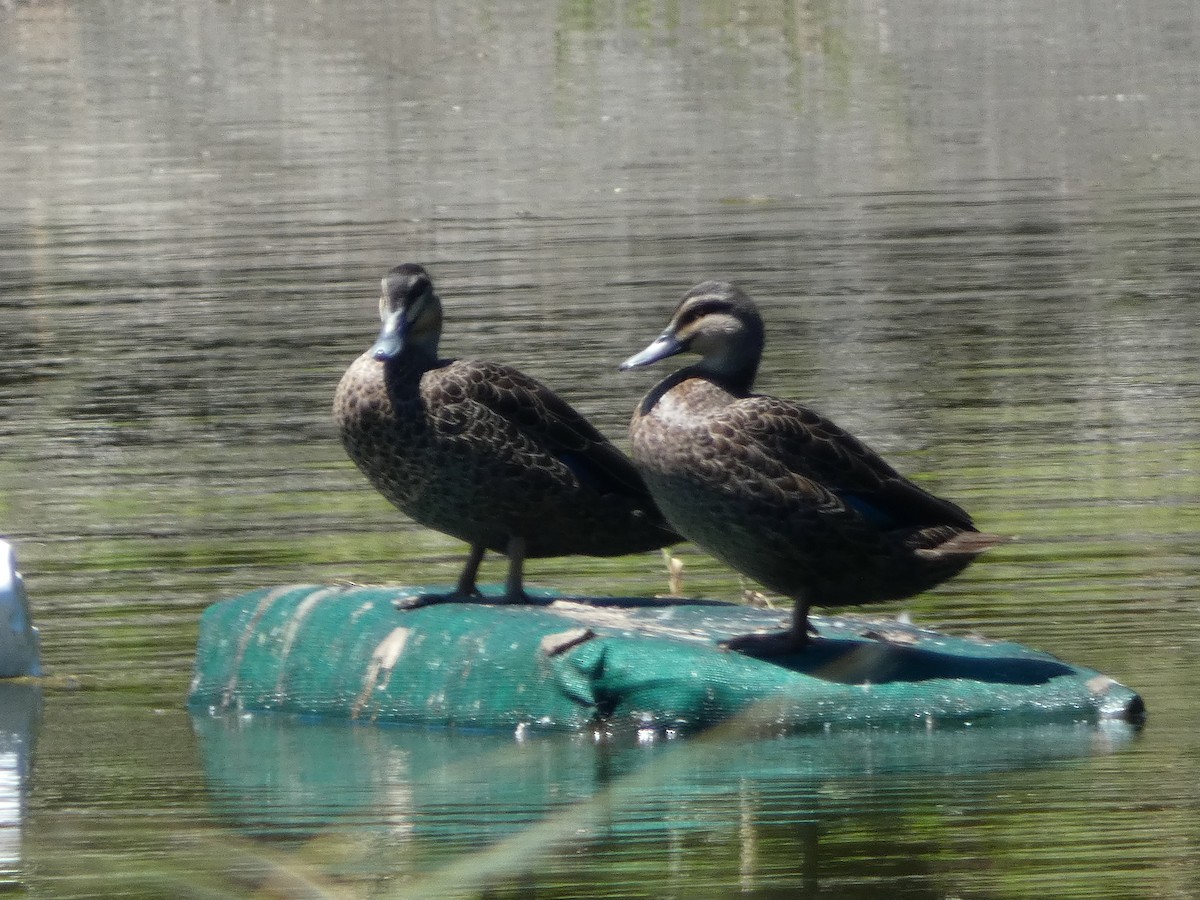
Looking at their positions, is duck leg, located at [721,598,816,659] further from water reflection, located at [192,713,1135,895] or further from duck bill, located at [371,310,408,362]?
duck bill, located at [371,310,408,362]

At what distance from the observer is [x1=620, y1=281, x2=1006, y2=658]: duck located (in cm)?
734

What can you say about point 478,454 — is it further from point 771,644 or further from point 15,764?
point 15,764

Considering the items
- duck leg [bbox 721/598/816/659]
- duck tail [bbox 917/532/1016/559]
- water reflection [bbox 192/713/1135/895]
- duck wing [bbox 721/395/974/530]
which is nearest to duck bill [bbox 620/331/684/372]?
duck wing [bbox 721/395/974/530]

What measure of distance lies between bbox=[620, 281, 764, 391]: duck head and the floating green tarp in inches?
29.8

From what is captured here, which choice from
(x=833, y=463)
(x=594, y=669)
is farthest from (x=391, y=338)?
(x=833, y=463)

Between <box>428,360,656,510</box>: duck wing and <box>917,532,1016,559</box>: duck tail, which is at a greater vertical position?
<box>428,360,656,510</box>: duck wing

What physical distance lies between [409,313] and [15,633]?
1.58 meters

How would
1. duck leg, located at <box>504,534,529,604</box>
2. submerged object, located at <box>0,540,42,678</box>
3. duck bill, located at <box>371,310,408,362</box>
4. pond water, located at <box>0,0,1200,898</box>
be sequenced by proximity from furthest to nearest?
submerged object, located at <box>0,540,42,678</box> → duck leg, located at <box>504,534,529,604</box> → duck bill, located at <box>371,310,408,362</box> → pond water, located at <box>0,0,1200,898</box>

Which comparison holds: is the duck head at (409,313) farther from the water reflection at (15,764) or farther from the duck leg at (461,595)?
the water reflection at (15,764)

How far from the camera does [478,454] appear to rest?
7.89 metres

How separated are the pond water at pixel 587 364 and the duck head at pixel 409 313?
3.83 feet

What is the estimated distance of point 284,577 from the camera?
9.80 meters

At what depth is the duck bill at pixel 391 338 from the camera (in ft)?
25.9

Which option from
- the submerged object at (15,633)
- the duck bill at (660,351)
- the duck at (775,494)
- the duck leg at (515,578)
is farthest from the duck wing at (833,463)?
the submerged object at (15,633)
